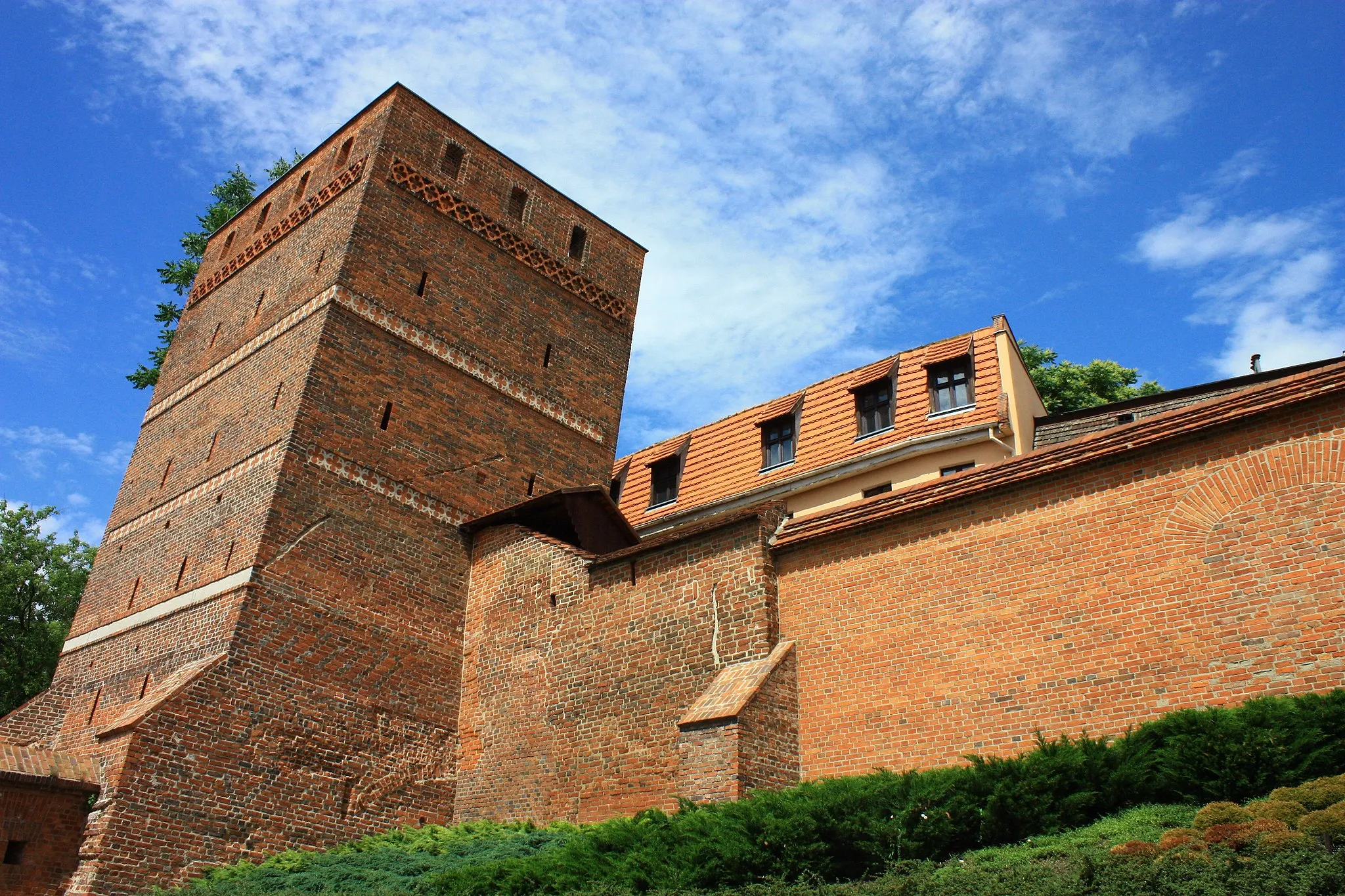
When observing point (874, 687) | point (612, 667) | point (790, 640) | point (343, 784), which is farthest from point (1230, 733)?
point (343, 784)

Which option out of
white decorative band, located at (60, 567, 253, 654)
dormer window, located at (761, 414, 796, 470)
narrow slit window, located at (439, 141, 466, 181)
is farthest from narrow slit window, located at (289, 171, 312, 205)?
dormer window, located at (761, 414, 796, 470)

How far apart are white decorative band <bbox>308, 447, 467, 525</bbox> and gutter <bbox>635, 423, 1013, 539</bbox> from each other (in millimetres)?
4194

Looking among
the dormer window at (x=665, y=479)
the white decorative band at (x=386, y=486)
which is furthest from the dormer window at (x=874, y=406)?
the white decorative band at (x=386, y=486)

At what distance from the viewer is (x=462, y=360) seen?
20.0 m

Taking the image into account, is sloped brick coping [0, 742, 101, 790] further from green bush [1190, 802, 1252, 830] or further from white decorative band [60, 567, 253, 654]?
green bush [1190, 802, 1252, 830]

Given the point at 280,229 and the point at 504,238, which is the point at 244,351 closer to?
the point at 280,229

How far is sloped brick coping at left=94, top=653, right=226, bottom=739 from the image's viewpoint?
1429cm

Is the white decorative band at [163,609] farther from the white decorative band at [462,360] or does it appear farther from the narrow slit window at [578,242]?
the narrow slit window at [578,242]

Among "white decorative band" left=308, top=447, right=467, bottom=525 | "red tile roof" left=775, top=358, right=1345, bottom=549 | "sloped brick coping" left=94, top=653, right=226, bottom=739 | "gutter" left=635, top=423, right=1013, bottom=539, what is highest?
"gutter" left=635, top=423, right=1013, bottom=539

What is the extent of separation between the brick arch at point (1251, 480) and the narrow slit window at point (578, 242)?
14604 millimetres

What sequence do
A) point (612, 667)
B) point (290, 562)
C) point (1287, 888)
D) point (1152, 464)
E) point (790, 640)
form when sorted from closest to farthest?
point (1287, 888) → point (1152, 464) → point (790, 640) → point (612, 667) → point (290, 562)

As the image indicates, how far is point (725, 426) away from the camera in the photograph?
24.3m

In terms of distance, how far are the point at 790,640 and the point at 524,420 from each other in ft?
28.4

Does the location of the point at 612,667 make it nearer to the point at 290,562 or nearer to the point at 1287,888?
the point at 290,562
